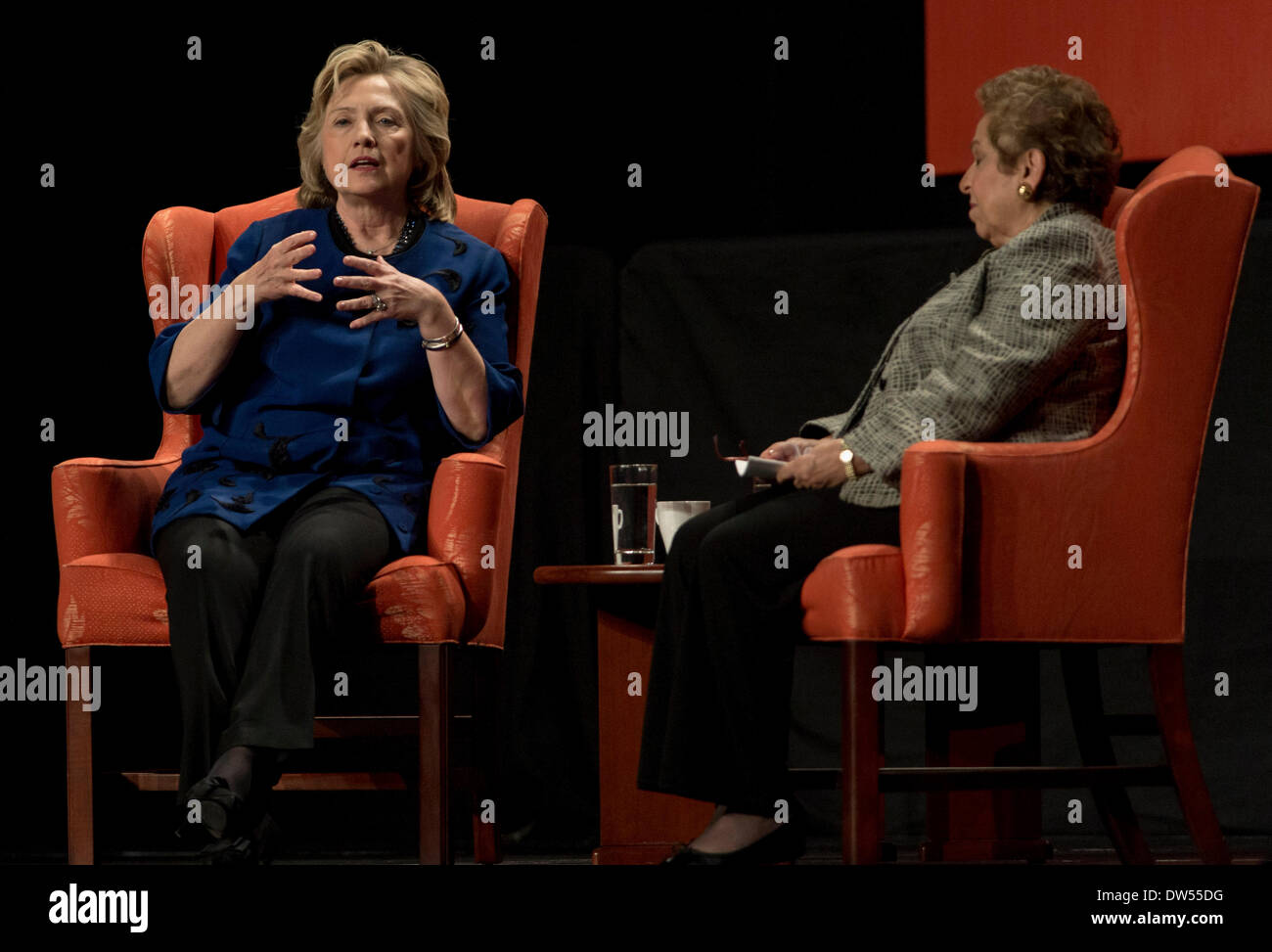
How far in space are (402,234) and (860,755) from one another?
1286mm

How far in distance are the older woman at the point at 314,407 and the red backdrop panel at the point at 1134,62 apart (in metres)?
1.32

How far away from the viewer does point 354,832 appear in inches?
139

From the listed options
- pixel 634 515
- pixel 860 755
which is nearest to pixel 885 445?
pixel 860 755

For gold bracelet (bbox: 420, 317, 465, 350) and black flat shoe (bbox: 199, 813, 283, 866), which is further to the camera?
gold bracelet (bbox: 420, 317, 465, 350)

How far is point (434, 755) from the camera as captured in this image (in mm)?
2482

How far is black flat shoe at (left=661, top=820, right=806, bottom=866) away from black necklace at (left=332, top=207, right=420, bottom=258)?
1.22 metres

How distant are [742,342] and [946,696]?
1.14 m

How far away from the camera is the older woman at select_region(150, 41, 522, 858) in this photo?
2303mm

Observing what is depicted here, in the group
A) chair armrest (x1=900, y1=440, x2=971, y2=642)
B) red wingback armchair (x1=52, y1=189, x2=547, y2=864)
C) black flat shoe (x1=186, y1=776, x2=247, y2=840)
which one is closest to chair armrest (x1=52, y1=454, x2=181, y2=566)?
red wingback armchair (x1=52, y1=189, x2=547, y2=864)

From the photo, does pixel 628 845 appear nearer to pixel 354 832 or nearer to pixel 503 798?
pixel 503 798

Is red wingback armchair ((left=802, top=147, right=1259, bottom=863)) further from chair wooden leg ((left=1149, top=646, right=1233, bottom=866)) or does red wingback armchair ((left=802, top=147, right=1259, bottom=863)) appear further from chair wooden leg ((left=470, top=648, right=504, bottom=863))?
chair wooden leg ((left=470, top=648, right=504, bottom=863))
